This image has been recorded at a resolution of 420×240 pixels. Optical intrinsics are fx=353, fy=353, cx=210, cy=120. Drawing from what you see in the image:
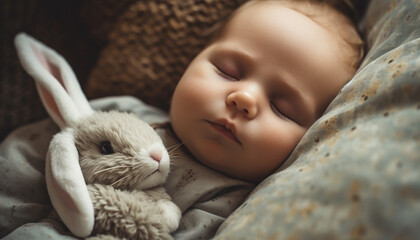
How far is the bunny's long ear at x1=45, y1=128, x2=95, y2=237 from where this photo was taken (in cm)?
64

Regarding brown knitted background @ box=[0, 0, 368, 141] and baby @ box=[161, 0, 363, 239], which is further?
brown knitted background @ box=[0, 0, 368, 141]

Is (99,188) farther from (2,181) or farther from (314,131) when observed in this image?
(314,131)

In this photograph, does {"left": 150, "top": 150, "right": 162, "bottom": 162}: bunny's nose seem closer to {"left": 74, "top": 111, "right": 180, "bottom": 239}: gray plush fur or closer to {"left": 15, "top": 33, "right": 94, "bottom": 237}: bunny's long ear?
{"left": 74, "top": 111, "right": 180, "bottom": 239}: gray plush fur

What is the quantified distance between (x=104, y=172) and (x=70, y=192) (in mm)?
89

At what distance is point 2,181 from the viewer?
2.74 feet

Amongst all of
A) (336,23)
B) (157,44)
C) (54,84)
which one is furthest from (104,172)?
(336,23)

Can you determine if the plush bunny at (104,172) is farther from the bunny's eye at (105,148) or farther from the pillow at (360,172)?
the pillow at (360,172)

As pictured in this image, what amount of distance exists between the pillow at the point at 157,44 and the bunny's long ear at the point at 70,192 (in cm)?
52

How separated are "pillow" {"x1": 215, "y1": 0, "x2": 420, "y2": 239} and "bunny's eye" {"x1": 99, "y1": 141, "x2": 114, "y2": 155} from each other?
0.29m

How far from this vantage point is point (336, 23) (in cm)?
99

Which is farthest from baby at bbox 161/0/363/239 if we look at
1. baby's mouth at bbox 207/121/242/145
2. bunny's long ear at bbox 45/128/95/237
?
bunny's long ear at bbox 45/128/95/237

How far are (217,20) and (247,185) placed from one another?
564 millimetres

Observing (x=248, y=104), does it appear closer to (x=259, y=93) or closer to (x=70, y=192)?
(x=259, y=93)

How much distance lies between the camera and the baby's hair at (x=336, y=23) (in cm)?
95
